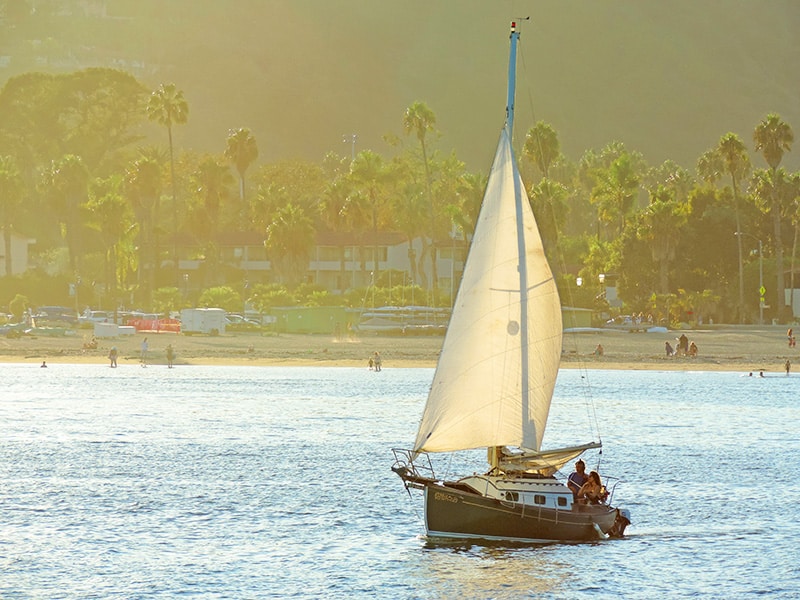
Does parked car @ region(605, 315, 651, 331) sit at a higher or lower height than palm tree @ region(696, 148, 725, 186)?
lower

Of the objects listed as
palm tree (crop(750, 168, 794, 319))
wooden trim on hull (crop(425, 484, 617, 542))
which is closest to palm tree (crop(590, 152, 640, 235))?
palm tree (crop(750, 168, 794, 319))

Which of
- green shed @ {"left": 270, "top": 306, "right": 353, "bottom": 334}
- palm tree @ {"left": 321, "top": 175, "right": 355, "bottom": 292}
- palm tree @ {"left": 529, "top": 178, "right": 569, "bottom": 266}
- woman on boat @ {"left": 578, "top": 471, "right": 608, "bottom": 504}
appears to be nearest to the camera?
woman on boat @ {"left": 578, "top": 471, "right": 608, "bottom": 504}

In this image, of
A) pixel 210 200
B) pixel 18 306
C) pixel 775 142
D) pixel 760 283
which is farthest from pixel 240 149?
pixel 775 142

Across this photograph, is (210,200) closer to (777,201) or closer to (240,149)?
(240,149)

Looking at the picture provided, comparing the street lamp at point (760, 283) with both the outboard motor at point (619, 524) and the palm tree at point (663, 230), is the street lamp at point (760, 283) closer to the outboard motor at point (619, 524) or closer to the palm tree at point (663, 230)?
the palm tree at point (663, 230)

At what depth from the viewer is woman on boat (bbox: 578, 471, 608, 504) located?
36.7m

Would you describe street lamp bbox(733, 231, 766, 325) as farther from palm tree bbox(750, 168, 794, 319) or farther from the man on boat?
the man on boat

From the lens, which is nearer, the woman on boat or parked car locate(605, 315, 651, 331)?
the woman on boat

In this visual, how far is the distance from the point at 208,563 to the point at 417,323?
100 meters

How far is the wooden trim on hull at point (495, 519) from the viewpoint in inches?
1400

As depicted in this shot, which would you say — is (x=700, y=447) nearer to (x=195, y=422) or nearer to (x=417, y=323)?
(x=195, y=422)

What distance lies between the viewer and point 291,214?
504 ft

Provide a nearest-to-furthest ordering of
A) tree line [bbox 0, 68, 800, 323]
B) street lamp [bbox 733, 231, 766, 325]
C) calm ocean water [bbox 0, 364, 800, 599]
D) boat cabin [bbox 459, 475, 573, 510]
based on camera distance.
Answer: boat cabin [bbox 459, 475, 573, 510], calm ocean water [bbox 0, 364, 800, 599], street lamp [bbox 733, 231, 766, 325], tree line [bbox 0, 68, 800, 323]

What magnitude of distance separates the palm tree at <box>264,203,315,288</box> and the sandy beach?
70.7ft
